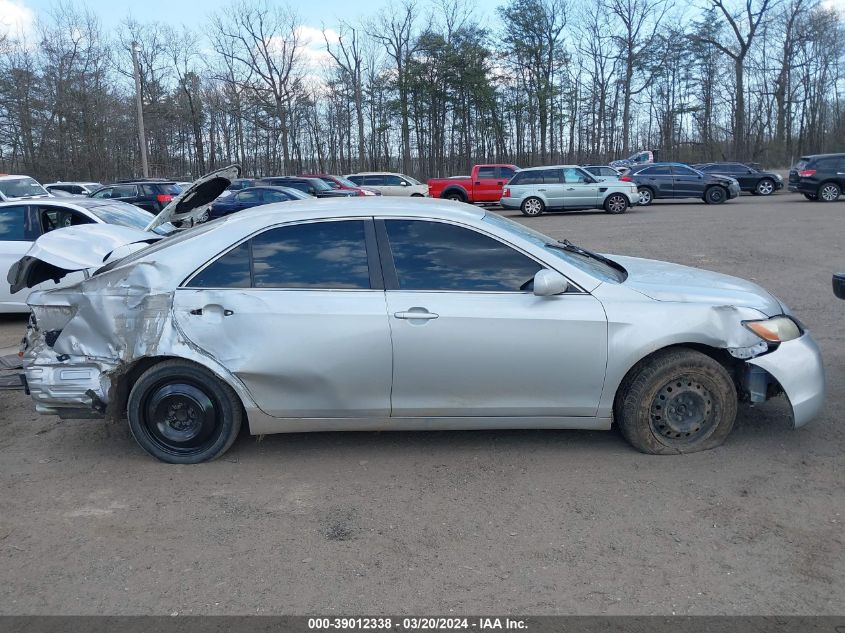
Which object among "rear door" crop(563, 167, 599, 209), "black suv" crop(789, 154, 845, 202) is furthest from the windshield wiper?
"black suv" crop(789, 154, 845, 202)

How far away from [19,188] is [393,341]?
16797 millimetres

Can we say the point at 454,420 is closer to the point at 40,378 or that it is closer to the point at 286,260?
the point at 286,260

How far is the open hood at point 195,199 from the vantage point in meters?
5.89

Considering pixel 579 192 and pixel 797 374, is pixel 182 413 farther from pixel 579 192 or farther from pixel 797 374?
pixel 579 192

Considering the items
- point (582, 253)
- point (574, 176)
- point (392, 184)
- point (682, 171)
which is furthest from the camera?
point (392, 184)

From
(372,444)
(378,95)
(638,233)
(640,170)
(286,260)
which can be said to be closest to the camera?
(286,260)

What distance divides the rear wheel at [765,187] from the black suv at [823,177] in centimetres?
486

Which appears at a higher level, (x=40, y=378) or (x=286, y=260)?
(x=286, y=260)

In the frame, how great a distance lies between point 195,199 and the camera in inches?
242

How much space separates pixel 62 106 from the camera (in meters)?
46.3

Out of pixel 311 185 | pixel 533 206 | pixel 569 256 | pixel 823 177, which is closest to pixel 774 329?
pixel 569 256

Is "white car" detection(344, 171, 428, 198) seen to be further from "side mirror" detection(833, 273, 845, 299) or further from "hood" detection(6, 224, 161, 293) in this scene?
"side mirror" detection(833, 273, 845, 299)

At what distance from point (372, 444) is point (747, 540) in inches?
91.1
